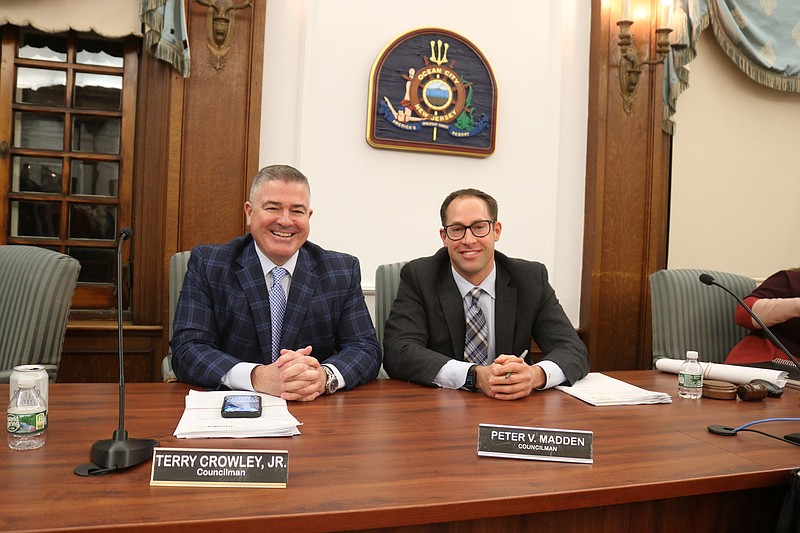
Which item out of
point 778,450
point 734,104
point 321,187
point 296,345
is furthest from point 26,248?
point 734,104

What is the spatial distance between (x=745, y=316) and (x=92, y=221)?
2870mm

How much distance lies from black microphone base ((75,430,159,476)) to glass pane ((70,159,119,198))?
2.15 metres

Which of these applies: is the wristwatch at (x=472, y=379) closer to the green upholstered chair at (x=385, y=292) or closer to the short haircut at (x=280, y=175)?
the green upholstered chair at (x=385, y=292)

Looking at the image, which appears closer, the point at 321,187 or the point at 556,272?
the point at 321,187

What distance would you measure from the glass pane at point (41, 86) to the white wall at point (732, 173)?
3200mm

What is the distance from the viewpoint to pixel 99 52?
3.02 m

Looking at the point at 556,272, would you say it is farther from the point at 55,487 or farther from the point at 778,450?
the point at 55,487

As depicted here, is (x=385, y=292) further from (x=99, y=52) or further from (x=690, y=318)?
(x=99, y=52)

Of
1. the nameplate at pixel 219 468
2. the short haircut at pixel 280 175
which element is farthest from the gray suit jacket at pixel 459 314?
the nameplate at pixel 219 468

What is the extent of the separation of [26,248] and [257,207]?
869 millimetres

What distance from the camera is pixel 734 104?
12.8ft

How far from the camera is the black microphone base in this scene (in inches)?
43.4

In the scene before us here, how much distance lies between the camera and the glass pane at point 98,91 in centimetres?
301

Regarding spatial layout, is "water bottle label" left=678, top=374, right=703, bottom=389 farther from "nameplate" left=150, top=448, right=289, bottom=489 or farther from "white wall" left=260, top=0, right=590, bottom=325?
"white wall" left=260, top=0, right=590, bottom=325
